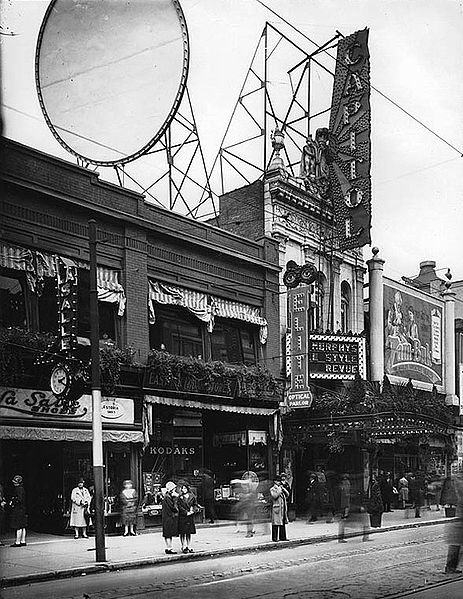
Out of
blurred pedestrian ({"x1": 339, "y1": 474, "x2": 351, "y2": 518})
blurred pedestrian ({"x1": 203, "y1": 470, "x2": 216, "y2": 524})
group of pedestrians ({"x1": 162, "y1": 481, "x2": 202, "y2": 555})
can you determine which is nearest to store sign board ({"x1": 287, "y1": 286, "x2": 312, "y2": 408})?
blurred pedestrian ({"x1": 339, "y1": 474, "x2": 351, "y2": 518})

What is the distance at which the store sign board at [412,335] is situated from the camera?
33438 millimetres

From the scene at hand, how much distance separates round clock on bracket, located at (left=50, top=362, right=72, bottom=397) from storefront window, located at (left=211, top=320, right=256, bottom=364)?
7456 millimetres

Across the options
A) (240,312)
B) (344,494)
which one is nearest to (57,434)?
(240,312)

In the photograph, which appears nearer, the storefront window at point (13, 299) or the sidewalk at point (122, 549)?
the sidewalk at point (122, 549)

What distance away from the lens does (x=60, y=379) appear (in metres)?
18.0

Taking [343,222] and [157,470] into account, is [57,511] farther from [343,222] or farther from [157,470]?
[343,222]

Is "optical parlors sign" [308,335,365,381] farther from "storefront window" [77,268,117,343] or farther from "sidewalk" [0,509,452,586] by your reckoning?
"storefront window" [77,268,117,343]

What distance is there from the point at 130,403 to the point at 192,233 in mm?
5928

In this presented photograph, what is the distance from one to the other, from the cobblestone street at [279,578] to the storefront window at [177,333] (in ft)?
24.9

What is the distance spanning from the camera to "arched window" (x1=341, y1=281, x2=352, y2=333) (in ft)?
105

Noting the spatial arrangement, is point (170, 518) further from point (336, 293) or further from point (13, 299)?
point (336, 293)

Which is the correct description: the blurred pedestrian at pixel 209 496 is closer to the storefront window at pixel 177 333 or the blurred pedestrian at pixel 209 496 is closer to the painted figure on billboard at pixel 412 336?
the storefront window at pixel 177 333

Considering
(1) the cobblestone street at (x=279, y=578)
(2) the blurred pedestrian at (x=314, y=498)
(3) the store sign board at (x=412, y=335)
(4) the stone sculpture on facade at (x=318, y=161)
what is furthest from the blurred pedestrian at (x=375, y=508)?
(4) the stone sculpture on facade at (x=318, y=161)

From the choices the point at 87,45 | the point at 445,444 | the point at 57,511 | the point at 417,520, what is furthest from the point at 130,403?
the point at 445,444
